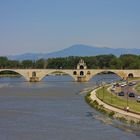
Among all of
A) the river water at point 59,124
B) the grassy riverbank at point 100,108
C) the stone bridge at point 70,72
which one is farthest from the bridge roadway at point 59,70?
the river water at point 59,124

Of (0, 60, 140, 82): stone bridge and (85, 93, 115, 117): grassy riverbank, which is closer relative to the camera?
(85, 93, 115, 117): grassy riverbank

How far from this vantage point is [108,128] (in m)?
45.3

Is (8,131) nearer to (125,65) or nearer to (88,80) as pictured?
(88,80)

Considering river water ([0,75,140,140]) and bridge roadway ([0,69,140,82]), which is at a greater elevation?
bridge roadway ([0,69,140,82])

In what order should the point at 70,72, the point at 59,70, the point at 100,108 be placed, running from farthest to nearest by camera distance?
the point at 70,72, the point at 59,70, the point at 100,108

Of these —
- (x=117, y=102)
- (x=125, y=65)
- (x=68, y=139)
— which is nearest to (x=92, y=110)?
(x=117, y=102)

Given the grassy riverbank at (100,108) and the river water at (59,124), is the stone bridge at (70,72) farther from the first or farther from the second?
the river water at (59,124)

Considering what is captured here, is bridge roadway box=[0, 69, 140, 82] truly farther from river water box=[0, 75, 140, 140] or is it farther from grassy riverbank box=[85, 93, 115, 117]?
river water box=[0, 75, 140, 140]

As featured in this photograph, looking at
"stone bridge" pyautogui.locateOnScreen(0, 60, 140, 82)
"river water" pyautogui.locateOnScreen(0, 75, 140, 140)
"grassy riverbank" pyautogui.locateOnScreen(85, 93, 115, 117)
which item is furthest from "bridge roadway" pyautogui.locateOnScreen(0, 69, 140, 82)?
"river water" pyautogui.locateOnScreen(0, 75, 140, 140)

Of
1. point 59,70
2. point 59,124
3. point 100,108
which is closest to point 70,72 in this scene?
point 59,70

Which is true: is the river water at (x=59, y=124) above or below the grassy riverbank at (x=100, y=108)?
below

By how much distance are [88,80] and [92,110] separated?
83.2 m

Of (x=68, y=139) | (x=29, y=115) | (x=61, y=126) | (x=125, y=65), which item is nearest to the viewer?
(x=68, y=139)

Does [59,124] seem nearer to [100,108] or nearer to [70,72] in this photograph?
[100,108]
